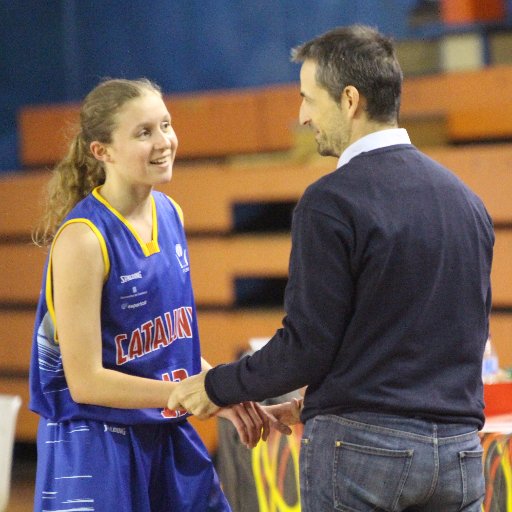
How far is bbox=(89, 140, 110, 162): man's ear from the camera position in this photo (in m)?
2.22

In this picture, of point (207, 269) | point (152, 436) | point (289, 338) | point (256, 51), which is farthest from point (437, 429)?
point (256, 51)

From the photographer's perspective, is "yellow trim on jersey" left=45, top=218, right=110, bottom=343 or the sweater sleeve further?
"yellow trim on jersey" left=45, top=218, right=110, bottom=343

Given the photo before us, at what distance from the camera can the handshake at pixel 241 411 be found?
2.03m

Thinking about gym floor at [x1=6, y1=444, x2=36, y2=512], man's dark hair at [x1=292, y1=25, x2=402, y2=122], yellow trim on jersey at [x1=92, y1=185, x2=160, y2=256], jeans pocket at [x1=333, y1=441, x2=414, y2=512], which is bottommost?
gym floor at [x1=6, y1=444, x2=36, y2=512]

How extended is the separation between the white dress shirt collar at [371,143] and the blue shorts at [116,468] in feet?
2.36

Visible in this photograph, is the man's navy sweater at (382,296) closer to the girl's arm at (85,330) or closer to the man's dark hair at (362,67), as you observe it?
the man's dark hair at (362,67)

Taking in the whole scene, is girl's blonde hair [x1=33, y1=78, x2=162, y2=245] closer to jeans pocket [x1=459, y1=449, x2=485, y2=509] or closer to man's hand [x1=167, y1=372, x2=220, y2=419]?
man's hand [x1=167, y1=372, x2=220, y2=419]


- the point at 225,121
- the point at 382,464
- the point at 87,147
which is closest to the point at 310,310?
the point at 382,464

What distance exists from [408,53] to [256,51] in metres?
1.08

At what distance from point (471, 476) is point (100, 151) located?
995mm

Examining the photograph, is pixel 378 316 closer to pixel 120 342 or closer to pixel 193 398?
pixel 193 398

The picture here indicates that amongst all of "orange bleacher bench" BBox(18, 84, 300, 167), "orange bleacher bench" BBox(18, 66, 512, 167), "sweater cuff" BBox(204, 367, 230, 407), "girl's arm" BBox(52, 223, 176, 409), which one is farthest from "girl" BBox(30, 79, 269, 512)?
"orange bleacher bench" BBox(18, 84, 300, 167)


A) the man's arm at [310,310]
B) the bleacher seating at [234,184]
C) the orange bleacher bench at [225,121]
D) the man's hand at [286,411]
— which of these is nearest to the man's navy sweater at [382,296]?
the man's arm at [310,310]

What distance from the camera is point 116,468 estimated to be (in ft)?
6.83
